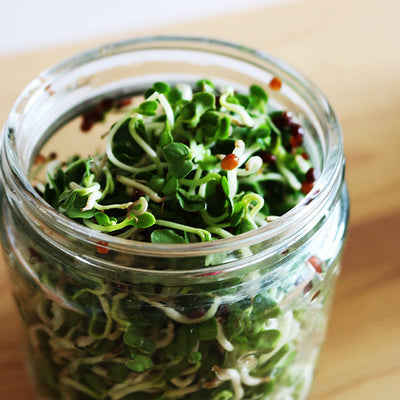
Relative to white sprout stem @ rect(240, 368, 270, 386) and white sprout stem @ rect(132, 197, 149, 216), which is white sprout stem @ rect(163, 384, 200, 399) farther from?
white sprout stem @ rect(132, 197, 149, 216)

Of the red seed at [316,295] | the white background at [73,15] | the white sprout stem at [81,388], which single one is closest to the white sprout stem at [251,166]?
the red seed at [316,295]

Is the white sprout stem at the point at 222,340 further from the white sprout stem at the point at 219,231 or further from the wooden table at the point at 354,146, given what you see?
the wooden table at the point at 354,146

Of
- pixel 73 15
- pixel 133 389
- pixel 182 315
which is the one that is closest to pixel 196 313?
pixel 182 315

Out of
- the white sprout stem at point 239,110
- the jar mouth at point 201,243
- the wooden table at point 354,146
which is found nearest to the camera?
the jar mouth at point 201,243

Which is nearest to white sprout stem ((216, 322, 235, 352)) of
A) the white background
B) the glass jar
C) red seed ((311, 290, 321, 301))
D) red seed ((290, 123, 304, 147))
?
the glass jar

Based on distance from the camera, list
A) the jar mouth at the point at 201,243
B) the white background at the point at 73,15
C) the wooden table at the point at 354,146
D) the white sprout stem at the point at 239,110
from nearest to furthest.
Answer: the jar mouth at the point at 201,243
the white sprout stem at the point at 239,110
the wooden table at the point at 354,146
the white background at the point at 73,15

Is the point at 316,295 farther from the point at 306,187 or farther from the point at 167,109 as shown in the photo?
the point at 167,109
